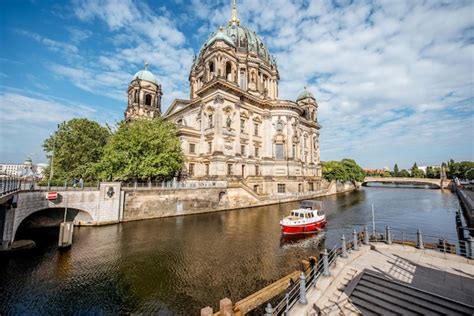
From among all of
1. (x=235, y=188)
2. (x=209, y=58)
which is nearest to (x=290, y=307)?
(x=235, y=188)

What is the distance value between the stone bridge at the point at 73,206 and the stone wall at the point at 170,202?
127 cm

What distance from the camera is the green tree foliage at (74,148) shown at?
112 ft

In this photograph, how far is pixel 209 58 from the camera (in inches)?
1661

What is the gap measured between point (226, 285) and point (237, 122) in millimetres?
31607

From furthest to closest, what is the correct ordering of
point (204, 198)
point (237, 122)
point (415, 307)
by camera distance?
point (237, 122) → point (204, 198) → point (415, 307)

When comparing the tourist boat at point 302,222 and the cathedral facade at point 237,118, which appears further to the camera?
the cathedral facade at point 237,118

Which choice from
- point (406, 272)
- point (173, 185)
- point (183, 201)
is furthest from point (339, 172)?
point (406, 272)

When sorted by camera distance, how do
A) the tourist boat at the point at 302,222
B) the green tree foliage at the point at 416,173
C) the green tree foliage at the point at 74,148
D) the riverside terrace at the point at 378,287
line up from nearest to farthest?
the riverside terrace at the point at 378,287 < the tourist boat at the point at 302,222 < the green tree foliage at the point at 74,148 < the green tree foliage at the point at 416,173

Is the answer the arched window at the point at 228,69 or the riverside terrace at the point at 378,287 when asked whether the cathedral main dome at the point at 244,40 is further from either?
the riverside terrace at the point at 378,287

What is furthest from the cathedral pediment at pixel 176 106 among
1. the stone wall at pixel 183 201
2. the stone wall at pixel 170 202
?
the stone wall at pixel 170 202

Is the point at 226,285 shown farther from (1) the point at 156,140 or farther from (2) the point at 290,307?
(1) the point at 156,140

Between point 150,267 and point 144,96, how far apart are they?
5085 centimetres

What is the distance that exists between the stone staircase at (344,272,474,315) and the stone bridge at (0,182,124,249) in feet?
67.2

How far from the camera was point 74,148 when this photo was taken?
36.0 meters
